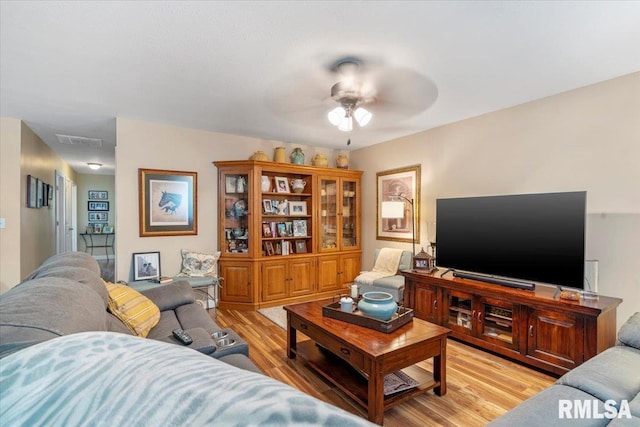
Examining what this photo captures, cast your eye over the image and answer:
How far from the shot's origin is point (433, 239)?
4.12 meters

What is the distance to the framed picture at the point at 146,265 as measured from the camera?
3.84 metres

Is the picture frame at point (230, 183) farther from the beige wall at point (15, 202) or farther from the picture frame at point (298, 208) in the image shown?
the beige wall at point (15, 202)

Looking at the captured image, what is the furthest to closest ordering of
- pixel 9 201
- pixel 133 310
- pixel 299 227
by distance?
pixel 299 227
pixel 9 201
pixel 133 310

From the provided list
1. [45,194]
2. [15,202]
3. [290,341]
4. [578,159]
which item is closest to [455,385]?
[290,341]

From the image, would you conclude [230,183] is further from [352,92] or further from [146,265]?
[352,92]

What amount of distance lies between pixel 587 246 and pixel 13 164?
619cm

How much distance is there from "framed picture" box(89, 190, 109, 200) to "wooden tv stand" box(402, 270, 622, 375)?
Answer: 896 cm

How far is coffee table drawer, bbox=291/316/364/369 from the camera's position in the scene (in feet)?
6.65

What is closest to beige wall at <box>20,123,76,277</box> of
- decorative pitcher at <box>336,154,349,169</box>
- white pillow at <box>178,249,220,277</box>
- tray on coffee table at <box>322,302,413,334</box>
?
white pillow at <box>178,249,220,277</box>

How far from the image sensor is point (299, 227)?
489 cm

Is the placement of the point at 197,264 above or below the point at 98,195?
below

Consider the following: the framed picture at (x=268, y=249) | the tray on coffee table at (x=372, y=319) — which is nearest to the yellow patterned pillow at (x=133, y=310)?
the tray on coffee table at (x=372, y=319)

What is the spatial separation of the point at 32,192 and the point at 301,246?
372cm

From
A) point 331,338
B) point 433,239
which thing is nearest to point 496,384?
point 331,338
